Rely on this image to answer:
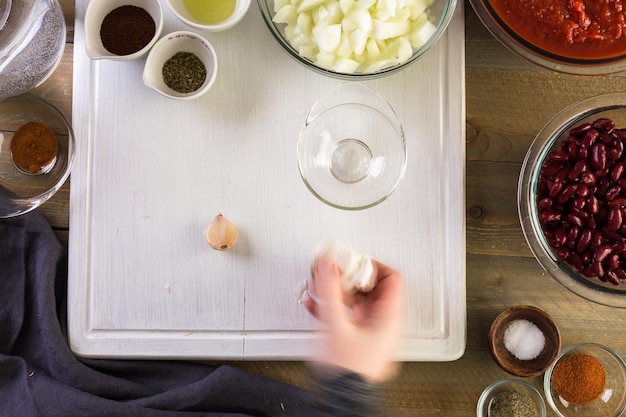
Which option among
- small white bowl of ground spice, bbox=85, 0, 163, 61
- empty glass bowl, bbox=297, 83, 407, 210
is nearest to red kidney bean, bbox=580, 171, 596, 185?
empty glass bowl, bbox=297, 83, 407, 210

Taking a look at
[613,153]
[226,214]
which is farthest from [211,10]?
[613,153]

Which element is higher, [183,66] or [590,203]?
[183,66]

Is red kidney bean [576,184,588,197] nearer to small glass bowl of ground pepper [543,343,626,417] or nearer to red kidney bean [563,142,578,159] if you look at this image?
Result: red kidney bean [563,142,578,159]

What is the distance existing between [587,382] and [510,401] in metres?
0.16

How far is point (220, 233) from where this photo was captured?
1.23 meters

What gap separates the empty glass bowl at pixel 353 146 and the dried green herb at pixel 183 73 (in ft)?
0.77

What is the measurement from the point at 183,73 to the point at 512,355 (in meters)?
0.87

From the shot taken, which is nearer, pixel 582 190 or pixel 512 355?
Result: pixel 582 190

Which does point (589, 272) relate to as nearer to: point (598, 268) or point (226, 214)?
point (598, 268)

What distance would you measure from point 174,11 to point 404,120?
489 millimetres

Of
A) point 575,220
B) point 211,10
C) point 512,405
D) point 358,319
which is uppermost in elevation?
point 211,10

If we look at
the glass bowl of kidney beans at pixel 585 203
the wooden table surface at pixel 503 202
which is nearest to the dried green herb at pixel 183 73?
the wooden table surface at pixel 503 202

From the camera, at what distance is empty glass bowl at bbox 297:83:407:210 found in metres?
1.24

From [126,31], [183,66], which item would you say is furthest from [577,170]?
[126,31]
